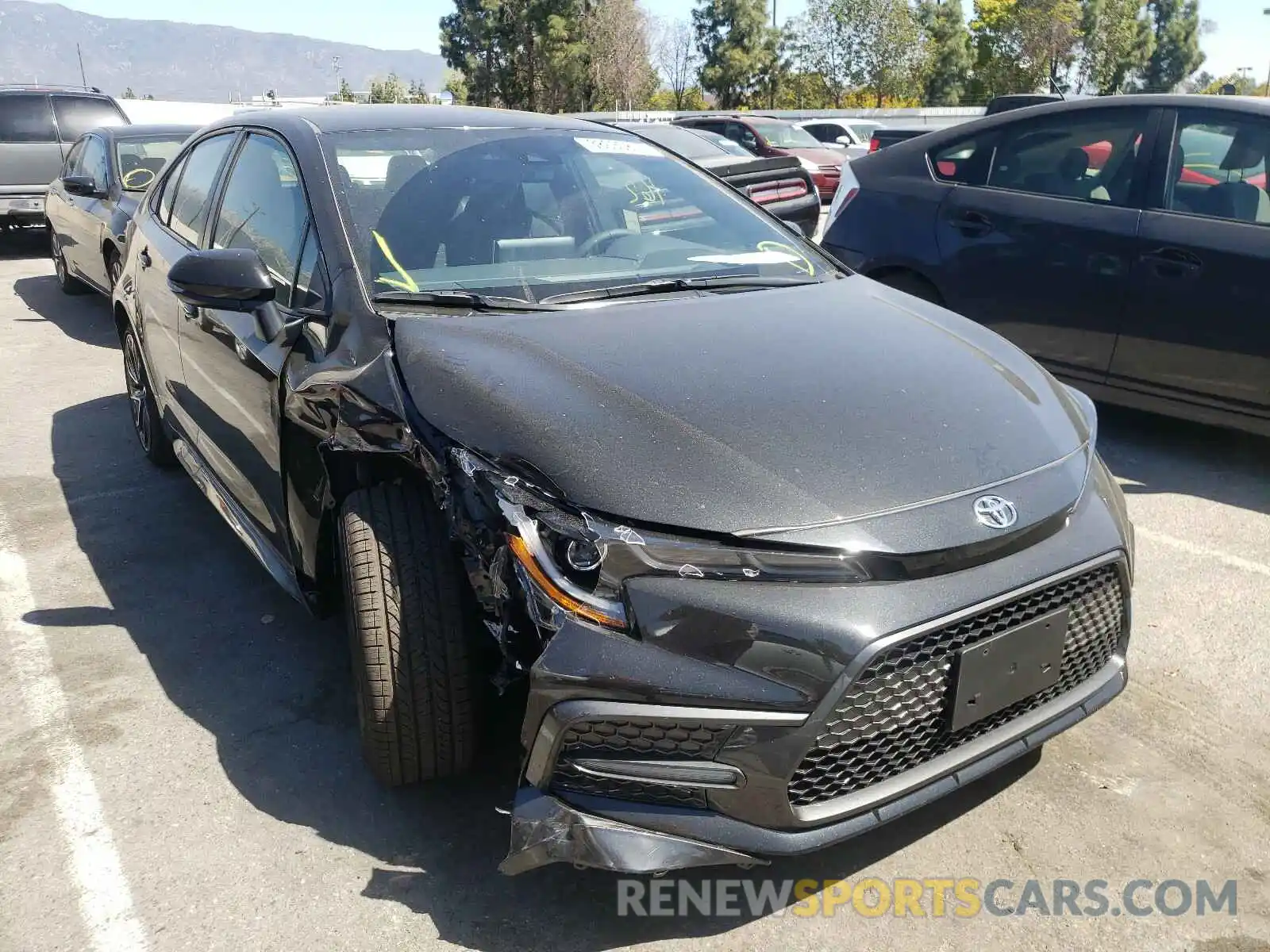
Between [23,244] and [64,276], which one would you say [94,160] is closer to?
[64,276]

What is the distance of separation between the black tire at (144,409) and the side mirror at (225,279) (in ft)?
5.77

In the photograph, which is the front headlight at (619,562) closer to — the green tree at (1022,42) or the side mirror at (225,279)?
the side mirror at (225,279)

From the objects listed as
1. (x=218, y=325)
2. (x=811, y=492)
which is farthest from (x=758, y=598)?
(x=218, y=325)

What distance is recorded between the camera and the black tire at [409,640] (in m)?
2.31

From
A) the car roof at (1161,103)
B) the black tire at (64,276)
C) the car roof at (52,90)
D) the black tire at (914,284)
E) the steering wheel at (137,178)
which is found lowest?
the black tire at (64,276)

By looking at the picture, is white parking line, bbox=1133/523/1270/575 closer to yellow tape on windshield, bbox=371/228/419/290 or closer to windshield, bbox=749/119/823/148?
yellow tape on windshield, bbox=371/228/419/290

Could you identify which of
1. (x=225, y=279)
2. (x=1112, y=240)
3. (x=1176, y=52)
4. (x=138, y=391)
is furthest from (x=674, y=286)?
(x=1176, y=52)

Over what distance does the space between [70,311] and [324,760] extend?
7.42m

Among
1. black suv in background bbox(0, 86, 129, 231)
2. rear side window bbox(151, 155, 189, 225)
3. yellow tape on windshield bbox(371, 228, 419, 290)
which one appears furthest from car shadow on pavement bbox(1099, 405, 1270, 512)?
black suv in background bbox(0, 86, 129, 231)

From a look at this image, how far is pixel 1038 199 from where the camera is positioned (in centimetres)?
509

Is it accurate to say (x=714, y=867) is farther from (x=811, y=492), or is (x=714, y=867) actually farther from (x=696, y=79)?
(x=696, y=79)

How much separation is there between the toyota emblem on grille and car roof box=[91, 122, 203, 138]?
7.54 metres

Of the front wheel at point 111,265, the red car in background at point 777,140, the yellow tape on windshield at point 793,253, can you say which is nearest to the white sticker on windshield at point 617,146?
the yellow tape on windshield at point 793,253

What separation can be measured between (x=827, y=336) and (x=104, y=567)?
2791mm
